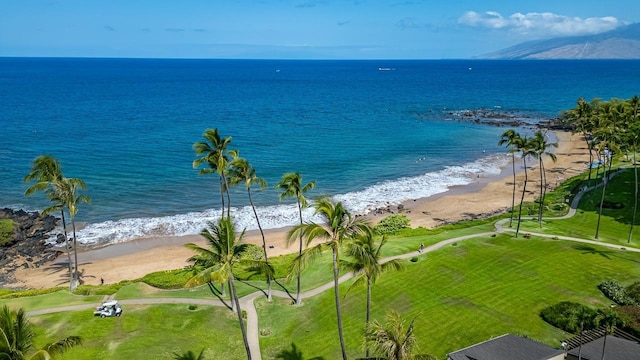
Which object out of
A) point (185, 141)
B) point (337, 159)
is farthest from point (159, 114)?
point (337, 159)

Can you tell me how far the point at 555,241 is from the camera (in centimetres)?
5628

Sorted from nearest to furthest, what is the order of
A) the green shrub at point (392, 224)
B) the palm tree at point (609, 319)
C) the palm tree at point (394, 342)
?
the palm tree at point (394, 342) → the palm tree at point (609, 319) → the green shrub at point (392, 224)

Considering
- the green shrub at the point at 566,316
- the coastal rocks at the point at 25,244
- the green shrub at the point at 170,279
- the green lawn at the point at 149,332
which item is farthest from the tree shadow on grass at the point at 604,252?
the coastal rocks at the point at 25,244

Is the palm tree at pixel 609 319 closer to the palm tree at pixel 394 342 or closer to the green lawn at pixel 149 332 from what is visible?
the palm tree at pixel 394 342

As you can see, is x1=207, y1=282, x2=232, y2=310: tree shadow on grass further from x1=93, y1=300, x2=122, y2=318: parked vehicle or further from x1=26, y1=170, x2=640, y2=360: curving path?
x1=93, y1=300, x2=122, y2=318: parked vehicle

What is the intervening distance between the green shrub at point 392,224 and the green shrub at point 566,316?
99.4ft

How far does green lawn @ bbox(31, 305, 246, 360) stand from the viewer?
3766 cm

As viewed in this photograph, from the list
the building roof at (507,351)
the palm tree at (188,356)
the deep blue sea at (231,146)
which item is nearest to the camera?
the building roof at (507,351)

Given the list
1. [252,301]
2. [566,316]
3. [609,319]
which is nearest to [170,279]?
[252,301]

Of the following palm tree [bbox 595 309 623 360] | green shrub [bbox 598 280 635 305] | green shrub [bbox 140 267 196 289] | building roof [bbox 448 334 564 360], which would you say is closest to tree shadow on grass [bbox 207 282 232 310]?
green shrub [bbox 140 267 196 289]

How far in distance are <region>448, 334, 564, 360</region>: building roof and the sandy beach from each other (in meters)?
36.1

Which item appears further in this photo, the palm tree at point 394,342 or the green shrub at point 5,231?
the green shrub at point 5,231

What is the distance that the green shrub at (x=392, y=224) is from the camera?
70.6 m

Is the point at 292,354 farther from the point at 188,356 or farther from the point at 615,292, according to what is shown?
the point at 615,292
